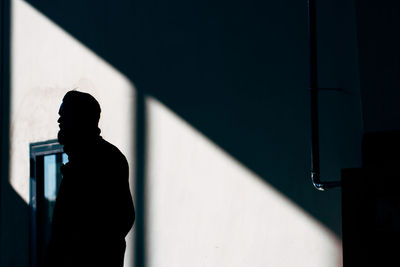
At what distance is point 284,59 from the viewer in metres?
3.00

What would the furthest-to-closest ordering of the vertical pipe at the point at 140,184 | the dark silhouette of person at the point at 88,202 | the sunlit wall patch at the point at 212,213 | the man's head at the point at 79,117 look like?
the vertical pipe at the point at 140,184, the sunlit wall patch at the point at 212,213, the man's head at the point at 79,117, the dark silhouette of person at the point at 88,202

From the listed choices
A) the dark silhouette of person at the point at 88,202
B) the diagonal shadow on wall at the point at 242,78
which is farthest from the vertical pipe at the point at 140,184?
the dark silhouette of person at the point at 88,202

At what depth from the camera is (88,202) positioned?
6.88 feet

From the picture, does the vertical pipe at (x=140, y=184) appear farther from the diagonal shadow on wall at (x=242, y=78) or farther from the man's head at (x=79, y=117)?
the man's head at (x=79, y=117)

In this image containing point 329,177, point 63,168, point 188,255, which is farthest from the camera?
point 188,255

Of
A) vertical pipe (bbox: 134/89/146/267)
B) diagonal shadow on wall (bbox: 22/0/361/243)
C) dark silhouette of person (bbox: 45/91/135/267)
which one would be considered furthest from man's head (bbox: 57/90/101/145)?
vertical pipe (bbox: 134/89/146/267)

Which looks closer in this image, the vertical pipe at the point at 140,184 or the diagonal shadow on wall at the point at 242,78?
the diagonal shadow on wall at the point at 242,78

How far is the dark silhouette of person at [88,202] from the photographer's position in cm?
205

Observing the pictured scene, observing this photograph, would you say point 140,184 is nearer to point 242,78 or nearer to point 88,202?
point 242,78

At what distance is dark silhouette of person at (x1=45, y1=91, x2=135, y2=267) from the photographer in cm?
205

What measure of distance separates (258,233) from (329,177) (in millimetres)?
585

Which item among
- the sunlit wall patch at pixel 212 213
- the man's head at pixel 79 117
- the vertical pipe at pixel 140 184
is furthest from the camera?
the vertical pipe at pixel 140 184

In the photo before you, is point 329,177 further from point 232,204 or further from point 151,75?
point 151,75

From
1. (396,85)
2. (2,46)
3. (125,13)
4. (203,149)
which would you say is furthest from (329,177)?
(2,46)
